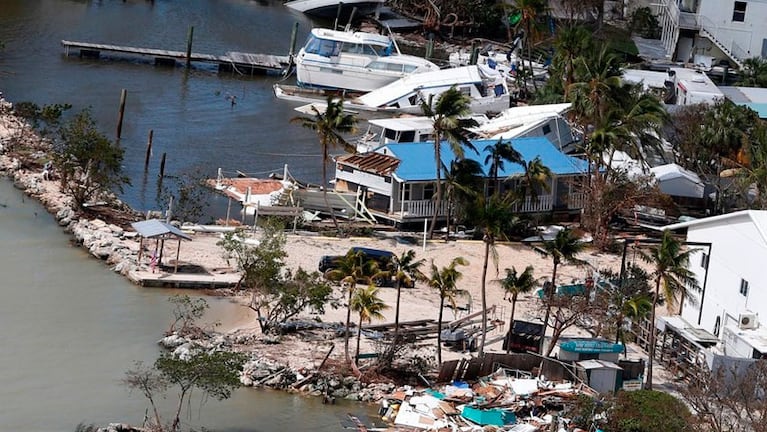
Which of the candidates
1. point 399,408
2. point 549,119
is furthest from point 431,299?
point 549,119

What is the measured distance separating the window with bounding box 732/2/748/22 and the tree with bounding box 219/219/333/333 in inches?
1672

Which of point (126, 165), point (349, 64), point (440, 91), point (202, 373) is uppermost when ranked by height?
point (349, 64)

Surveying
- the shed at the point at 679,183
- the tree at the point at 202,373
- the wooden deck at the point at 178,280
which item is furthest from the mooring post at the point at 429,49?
the tree at the point at 202,373

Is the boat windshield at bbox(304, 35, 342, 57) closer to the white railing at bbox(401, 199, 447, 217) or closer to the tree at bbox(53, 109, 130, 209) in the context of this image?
the tree at bbox(53, 109, 130, 209)

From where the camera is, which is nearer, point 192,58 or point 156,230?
point 156,230

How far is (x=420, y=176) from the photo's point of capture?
52031 millimetres

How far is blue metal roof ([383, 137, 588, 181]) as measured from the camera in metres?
52.4

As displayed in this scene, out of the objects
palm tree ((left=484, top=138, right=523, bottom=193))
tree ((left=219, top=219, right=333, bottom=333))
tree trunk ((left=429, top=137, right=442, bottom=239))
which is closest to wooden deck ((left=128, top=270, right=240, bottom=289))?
tree ((left=219, top=219, right=333, bottom=333))

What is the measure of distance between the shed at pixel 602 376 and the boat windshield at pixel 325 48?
3807 cm

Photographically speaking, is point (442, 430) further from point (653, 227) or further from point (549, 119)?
point (549, 119)

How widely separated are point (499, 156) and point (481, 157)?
203 centimetres

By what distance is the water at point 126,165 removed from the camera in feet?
120

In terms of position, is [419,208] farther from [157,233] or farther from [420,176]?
[157,233]

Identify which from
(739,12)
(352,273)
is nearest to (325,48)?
(739,12)
